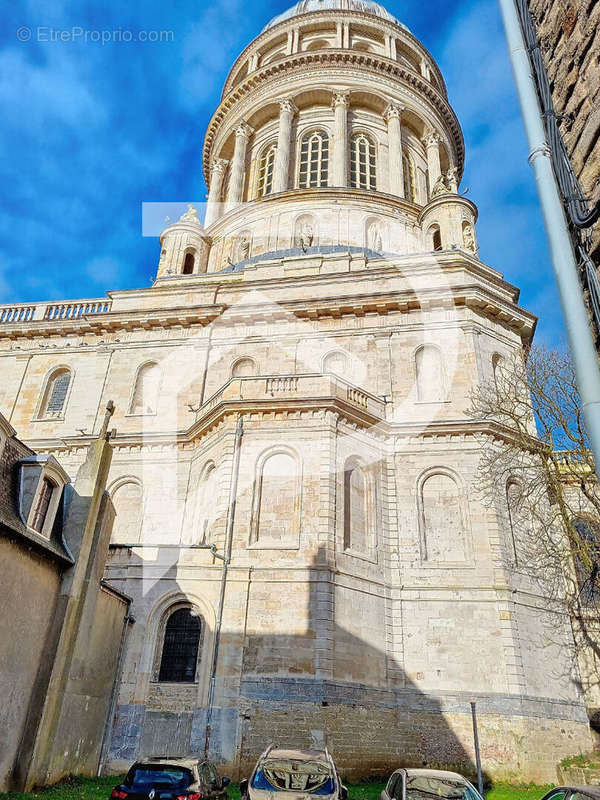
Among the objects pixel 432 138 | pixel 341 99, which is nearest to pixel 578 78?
pixel 341 99

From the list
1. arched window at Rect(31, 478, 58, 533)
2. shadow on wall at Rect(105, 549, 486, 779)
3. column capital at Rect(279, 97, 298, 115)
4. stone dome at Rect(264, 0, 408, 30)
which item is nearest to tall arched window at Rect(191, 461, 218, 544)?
shadow on wall at Rect(105, 549, 486, 779)

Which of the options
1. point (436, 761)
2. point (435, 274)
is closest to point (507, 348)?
point (435, 274)

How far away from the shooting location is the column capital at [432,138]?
42625 millimetres

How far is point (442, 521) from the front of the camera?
21422mm

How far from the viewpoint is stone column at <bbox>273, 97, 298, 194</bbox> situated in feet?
126

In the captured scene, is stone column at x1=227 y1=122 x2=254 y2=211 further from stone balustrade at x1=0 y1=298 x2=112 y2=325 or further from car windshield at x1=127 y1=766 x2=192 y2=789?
car windshield at x1=127 y1=766 x2=192 y2=789

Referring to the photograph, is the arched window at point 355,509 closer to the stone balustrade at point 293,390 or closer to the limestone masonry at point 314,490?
the limestone masonry at point 314,490

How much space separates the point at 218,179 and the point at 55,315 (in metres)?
17.5

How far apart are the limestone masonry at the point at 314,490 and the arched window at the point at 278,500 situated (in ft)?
0.22

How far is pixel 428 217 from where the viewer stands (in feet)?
108

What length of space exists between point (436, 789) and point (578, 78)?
9242 millimetres

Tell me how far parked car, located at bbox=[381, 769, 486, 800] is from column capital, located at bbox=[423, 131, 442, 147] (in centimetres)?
4034

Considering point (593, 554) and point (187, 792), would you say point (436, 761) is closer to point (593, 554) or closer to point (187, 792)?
point (593, 554)

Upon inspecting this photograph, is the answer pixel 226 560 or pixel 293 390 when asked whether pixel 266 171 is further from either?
pixel 226 560
